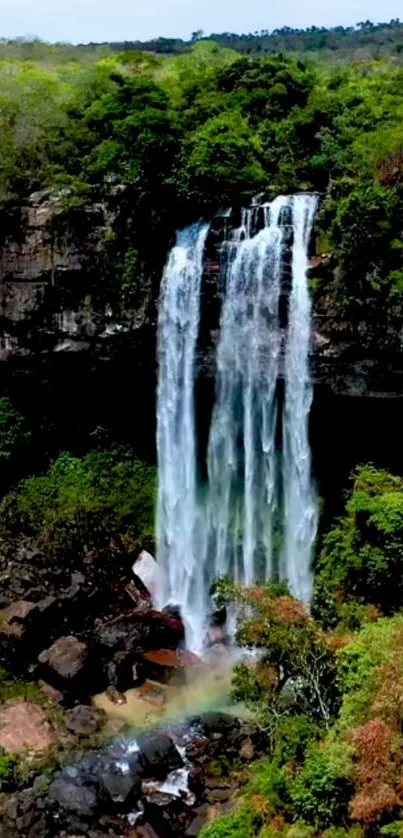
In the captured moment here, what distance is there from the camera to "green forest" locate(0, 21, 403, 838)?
14.6 metres

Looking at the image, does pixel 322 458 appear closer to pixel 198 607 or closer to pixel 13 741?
pixel 198 607

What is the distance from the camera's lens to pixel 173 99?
942 inches

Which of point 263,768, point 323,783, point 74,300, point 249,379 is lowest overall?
point 263,768

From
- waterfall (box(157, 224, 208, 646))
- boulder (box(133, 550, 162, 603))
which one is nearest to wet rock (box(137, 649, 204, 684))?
waterfall (box(157, 224, 208, 646))

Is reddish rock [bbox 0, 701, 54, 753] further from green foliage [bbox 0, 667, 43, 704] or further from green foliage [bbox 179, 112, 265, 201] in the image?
green foliage [bbox 179, 112, 265, 201]

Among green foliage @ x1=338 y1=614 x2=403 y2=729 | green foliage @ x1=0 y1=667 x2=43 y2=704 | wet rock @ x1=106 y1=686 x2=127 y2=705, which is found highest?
green foliage @ x1=338 y1=614 x2=403 y2=729

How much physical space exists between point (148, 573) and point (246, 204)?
9.15 m

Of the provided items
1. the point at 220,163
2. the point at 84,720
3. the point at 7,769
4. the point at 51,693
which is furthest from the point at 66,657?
the point at 220,163

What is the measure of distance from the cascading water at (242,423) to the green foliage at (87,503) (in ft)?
2.73

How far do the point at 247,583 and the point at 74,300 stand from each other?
26.4 feet

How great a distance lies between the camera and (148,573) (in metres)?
21.7

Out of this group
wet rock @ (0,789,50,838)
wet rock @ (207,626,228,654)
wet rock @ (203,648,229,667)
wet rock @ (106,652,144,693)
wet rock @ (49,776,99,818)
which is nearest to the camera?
wet rock @ (0,789,50,838)

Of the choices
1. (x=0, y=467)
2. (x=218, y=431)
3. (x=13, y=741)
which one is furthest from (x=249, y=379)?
(x=13, y=741)

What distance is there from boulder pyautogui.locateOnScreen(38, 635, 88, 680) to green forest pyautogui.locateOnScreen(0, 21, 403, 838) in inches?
42.7
